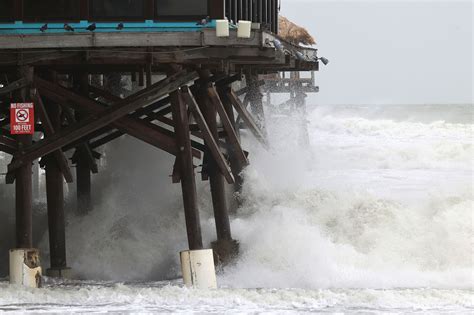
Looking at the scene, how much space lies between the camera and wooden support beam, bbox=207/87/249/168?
1920 cm

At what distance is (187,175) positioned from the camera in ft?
57.6

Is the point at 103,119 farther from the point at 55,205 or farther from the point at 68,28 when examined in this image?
the point at 55,205

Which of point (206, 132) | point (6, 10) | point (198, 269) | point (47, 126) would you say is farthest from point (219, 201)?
point (6, 10)

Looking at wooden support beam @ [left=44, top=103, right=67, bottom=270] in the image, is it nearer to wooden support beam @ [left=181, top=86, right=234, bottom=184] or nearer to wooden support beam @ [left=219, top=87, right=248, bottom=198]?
wooden support beam @ [left=181, top=86, right=234, bottom=184]

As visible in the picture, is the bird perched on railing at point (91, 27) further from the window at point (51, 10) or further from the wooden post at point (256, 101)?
the wooden post at point (256, 101)

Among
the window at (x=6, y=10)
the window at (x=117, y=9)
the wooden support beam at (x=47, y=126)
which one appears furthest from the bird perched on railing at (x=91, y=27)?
the window at (x=6, y=10)

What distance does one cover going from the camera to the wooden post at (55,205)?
1933 cm

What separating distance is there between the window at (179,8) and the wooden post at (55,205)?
2691mm

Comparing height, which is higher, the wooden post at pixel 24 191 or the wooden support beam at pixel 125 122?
the wooden support beam at pixel 125 122

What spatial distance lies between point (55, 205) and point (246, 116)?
4.98 meters

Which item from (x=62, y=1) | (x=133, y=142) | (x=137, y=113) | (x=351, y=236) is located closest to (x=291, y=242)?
(x=351, y=236)

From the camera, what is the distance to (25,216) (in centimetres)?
1773

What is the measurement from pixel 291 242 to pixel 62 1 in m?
5.11

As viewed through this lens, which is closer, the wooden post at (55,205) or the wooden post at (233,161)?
the wooden post at (55,205)
